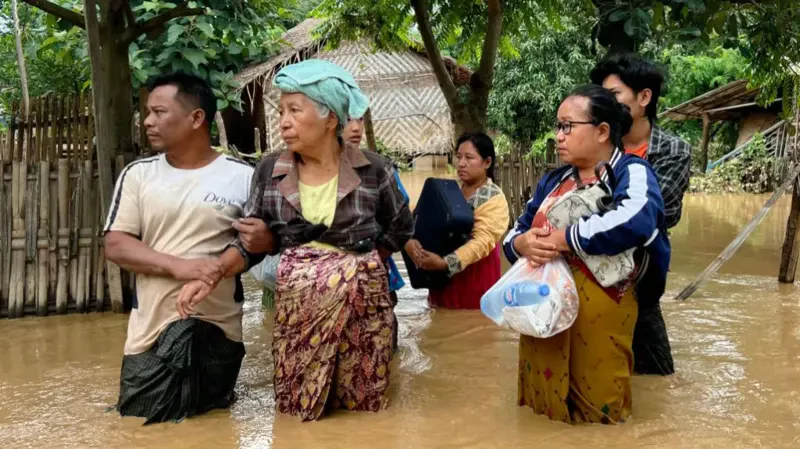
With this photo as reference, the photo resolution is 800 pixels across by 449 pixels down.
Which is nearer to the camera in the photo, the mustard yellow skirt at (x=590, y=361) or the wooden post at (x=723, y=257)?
the mustard yellow skirt at (x=590, y=361)

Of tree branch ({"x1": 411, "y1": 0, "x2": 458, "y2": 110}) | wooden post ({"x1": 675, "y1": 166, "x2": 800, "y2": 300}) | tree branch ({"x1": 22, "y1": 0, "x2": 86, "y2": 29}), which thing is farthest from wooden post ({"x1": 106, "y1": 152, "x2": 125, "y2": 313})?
wooden post ({"x1": 675, "y1": 166, "x2": 800, "y2": 300})

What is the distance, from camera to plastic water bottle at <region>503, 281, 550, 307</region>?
318cm

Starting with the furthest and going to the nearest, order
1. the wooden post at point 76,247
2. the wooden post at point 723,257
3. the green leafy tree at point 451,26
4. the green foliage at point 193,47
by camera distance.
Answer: the green foliage at point 193,47 < the green leafy tree at point 451,26 < the wooden post at point 723,257 < the wooden post at point 76,247

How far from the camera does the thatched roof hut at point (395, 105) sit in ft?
66.2

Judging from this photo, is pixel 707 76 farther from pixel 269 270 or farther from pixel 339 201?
pixel 339 201

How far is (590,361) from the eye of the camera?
3.28 metres

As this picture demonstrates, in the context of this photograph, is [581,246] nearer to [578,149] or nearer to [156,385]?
[578,149]

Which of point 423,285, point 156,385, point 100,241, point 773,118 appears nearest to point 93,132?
point 100,241

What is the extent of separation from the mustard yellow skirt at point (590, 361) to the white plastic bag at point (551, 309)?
86 mm

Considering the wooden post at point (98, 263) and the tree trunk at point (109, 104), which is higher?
the tree trunk at point (109, 104)

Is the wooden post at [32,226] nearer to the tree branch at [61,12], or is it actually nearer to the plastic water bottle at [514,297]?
the tree branch at [61,12]

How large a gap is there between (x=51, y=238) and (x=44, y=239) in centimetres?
5

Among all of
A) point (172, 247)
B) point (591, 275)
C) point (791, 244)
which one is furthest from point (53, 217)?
point (791, 244)

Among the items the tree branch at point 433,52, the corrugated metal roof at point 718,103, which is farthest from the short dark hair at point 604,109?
the corrugated metal roof at point 718,103
